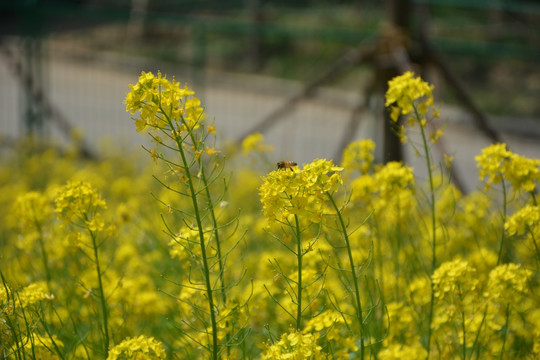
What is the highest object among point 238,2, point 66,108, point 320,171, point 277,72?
point 238,2

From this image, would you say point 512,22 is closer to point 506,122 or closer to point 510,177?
point 506,122

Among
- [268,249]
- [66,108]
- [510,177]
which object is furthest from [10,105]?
[510,177]

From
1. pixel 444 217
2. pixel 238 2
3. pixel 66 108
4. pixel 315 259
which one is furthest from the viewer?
pixel 238 2

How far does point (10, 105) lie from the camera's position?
31.2 feet

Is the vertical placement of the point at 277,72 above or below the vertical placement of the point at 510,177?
above

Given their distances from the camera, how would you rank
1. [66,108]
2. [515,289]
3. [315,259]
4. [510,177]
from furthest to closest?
[66,108] → [315,259] → [510,177] → [515,289]

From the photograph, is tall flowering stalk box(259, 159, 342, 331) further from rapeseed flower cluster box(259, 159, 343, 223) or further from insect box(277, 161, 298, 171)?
insect box(277, 161, 298, 171)

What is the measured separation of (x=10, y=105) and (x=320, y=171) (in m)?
8.26

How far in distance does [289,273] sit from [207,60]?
28.4ft

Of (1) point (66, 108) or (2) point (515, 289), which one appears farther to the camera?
(1) point (66, 108)

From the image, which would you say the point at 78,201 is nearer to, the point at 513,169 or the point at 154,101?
the point at 154,101

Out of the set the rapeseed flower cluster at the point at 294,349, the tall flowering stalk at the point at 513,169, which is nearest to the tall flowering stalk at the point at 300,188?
the rapeseed flower cluster at the point at 294,349

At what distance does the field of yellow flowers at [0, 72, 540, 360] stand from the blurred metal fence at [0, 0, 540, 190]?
2422mm

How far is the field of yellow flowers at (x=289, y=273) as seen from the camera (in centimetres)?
210
